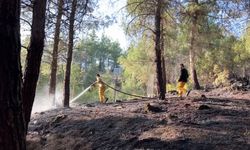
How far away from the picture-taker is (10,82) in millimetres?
4473

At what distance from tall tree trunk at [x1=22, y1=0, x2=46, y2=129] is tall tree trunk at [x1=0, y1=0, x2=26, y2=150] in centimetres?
522

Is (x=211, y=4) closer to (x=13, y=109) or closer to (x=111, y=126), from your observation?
(x=111, y=126)

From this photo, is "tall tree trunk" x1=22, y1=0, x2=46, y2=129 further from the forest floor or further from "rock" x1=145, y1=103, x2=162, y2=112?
"rock" x1=145, y1=103, x2=162, y2=112

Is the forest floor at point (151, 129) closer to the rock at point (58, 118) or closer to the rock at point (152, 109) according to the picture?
the rock at point (58, 118)

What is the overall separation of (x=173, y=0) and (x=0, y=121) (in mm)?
13980

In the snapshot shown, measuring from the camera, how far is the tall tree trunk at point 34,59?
32.2 ft

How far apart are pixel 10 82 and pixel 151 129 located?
293 inches

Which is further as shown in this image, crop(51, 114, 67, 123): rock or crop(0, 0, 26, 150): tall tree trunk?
crop(51, 114, 67, 123): rock

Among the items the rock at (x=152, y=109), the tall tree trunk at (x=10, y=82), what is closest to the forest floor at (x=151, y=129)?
the rock at (x=152, y=109)

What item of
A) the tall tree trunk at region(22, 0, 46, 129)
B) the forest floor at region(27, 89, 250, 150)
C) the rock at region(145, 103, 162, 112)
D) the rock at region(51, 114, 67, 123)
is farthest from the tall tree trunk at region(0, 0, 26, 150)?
the rock at region(51, 114, 67, 123)

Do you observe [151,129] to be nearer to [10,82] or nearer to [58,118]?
[58,118]

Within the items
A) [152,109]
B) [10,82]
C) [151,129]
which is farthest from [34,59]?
[10,82]

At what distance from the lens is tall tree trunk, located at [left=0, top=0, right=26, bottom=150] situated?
442 cm

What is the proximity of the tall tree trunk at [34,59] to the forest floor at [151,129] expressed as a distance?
2246 mm
